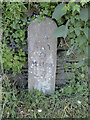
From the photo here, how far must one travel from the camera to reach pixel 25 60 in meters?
2.31

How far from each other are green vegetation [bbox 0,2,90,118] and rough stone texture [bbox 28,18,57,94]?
0.09m

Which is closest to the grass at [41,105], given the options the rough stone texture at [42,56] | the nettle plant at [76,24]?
the rough stone texture at [42,56]

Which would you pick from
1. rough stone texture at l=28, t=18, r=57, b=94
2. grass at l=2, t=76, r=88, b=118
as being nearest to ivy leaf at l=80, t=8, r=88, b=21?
rough stone texture at l=28, t=18, r=57, b=94

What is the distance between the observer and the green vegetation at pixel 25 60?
1841mm

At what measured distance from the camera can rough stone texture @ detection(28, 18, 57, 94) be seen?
2.01 metres

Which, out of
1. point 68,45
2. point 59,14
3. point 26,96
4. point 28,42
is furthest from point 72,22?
point 26,96

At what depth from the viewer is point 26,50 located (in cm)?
229

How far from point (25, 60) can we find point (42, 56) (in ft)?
1.01

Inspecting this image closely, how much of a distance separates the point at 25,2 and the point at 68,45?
0.78 meters

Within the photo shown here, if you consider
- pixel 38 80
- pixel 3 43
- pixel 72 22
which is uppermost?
pixel 72 22

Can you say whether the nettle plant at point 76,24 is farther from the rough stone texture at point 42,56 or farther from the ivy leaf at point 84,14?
the rough stone texture at point 42,56

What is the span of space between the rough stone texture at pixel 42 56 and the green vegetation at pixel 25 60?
3.5 inches

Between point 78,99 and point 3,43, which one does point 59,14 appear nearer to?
point 3,43

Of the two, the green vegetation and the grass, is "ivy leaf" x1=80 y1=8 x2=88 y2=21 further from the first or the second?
the grass
